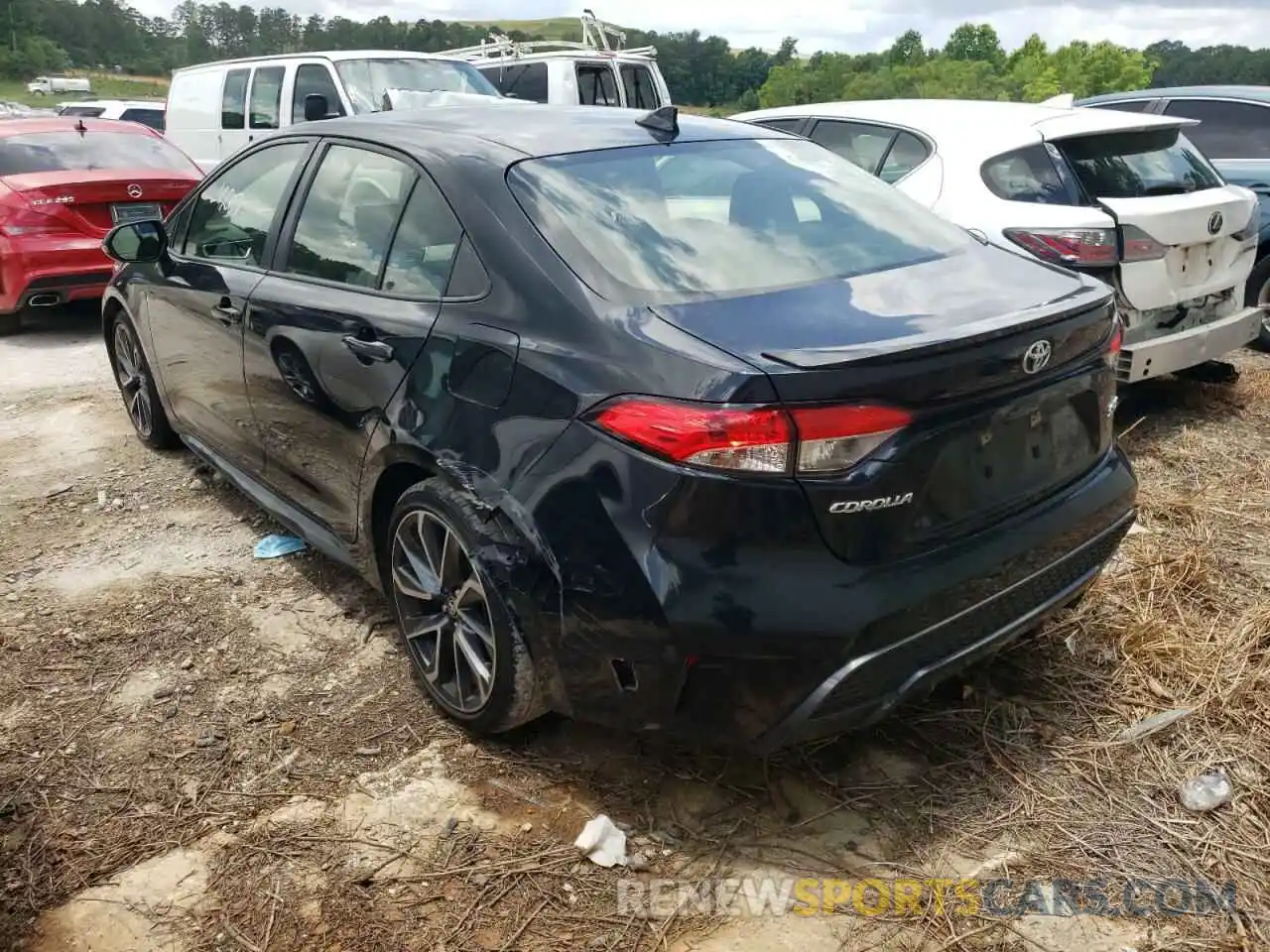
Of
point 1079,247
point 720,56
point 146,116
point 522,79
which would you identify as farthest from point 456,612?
point 720,56

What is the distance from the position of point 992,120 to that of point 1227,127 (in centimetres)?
322

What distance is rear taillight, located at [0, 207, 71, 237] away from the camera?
708 cm

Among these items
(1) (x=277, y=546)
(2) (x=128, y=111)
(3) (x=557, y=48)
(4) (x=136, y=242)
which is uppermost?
(3) (x=557, y=48)

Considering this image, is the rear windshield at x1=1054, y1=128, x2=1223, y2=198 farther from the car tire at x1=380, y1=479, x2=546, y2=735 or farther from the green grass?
the green grass

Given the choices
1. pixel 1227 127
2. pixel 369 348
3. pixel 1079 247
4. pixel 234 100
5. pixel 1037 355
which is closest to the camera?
pixel 1037 355

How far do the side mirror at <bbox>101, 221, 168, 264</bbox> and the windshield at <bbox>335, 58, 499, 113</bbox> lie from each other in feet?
18.6

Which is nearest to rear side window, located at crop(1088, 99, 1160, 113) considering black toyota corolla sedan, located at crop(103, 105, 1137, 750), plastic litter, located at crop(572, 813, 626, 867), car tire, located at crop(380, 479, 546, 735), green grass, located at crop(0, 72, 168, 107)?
black toyota corolla sedan, located at crop(103, 105, 1137, 750)

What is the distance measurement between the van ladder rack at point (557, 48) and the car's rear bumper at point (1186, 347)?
9.52m

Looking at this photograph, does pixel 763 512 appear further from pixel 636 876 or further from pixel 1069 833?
pixel 1069 833

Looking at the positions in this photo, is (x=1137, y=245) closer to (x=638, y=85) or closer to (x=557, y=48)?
(x=638, y=85)

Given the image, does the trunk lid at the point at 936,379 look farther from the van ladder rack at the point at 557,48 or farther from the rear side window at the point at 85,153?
the van ladder rack at the point at 557,48

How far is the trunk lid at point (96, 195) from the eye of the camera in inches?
282

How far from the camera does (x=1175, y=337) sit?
4.74 m

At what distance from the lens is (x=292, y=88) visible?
1006 centimetres
